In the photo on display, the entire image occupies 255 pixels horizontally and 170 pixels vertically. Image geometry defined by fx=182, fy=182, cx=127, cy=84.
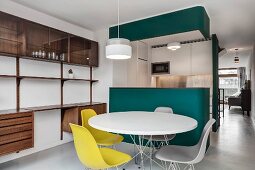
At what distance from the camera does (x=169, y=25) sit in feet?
11.4

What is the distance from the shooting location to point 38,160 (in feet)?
9.92

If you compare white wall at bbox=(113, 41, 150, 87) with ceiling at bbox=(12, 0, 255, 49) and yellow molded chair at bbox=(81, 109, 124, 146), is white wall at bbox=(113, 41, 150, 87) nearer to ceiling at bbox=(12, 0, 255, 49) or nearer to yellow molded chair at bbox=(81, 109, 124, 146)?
ceiling at bbox=(12, 0, 255, 49)

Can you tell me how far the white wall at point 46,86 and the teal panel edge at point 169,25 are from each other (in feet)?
2.81

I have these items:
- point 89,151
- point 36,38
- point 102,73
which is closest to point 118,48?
point 89,151

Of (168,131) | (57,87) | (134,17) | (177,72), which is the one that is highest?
(134,17)

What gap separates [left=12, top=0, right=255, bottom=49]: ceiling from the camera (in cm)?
312

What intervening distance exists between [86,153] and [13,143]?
5.25ft

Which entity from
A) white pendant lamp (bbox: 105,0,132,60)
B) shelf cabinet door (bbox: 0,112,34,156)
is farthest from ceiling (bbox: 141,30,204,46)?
shelf cabinet door (bbox: 0,112,34,156)

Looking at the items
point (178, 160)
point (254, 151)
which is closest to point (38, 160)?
point (178, 160)

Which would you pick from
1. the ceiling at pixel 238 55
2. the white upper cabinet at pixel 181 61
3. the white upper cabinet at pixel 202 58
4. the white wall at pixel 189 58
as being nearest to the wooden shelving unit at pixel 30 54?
the white wall at pixel 189 58

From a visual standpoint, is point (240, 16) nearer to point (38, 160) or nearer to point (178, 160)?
point (178, 160)

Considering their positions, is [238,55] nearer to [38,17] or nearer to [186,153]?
[186,153]

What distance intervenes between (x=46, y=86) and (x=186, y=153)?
9.51 ft

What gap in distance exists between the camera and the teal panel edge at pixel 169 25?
317cm
